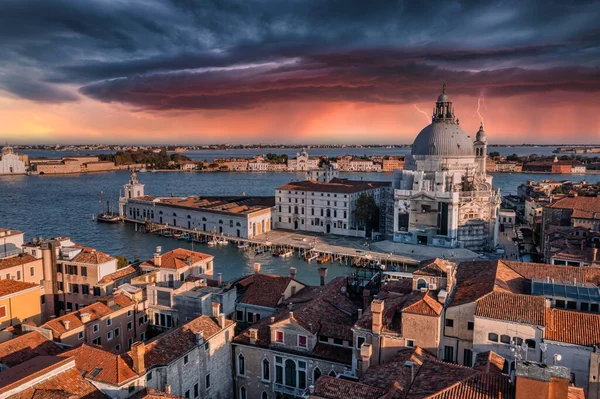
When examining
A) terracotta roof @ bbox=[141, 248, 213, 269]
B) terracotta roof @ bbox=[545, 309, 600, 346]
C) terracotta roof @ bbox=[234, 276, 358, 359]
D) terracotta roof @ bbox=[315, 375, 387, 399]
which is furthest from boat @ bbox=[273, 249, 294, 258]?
terracotta roof @ bbox=[315, 375, 387, 399]

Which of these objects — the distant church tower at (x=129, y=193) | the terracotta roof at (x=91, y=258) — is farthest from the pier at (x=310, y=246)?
the terracotta roof at (x=91, y=258)

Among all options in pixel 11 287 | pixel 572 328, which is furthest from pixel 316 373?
pixel 11 287

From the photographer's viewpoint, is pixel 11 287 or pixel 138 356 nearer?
pixel 138 356

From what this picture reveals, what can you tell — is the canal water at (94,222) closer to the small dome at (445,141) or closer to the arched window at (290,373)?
the small dome at (445,141)

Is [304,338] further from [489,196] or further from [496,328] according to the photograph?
[489,196]

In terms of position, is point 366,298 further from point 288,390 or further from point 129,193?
point 129,193

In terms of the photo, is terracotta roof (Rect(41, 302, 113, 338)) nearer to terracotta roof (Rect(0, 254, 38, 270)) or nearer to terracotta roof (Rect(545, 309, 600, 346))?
terracotta roof (Rect(0, 254, 38, 270))
